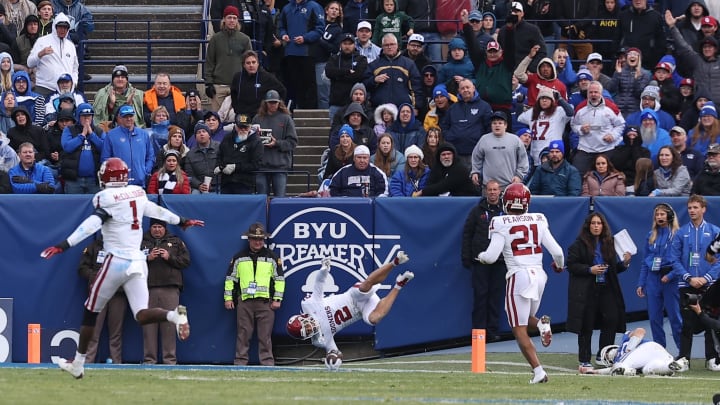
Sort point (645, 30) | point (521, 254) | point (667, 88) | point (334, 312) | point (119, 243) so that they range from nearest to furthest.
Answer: point (119, 243) → point (521, 254) → point (334, 312) → point (667, 88) → point (645, 30)

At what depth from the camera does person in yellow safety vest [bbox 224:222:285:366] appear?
17203mm

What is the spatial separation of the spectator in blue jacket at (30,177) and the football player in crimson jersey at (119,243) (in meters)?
5.08

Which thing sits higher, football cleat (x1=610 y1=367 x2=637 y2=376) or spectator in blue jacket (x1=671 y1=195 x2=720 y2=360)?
spectator in blue jacket (x1=671 y1=195 x2=720 y2=360)

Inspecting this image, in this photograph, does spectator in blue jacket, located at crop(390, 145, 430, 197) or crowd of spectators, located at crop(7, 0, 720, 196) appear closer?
spectator in blue jacket, located at crop(390, 145, 430, 197)

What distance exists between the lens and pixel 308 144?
21.2m

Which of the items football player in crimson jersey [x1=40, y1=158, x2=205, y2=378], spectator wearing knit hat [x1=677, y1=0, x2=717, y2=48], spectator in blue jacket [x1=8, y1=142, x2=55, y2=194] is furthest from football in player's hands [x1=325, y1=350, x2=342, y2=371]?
spectator wearing knit hat [x1=677, y1=0, x2=717, y2=48]

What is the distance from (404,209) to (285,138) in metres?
2.09

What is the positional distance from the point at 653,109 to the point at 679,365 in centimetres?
488

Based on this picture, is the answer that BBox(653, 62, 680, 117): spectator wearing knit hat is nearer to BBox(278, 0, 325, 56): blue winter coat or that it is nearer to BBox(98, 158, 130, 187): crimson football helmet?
BBox(278, 0, 325, 56): blue winter coat

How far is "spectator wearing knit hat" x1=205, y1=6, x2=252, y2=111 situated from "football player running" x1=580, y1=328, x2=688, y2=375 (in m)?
7.79

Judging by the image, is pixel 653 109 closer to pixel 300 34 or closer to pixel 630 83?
pixel 630 83

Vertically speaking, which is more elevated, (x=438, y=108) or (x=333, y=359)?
(x=438, y=108)

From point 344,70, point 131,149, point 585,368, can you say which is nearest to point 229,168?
point 131,149

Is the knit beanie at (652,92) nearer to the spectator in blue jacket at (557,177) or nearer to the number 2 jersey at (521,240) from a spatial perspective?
the spectator in blue jacket at (557,177)
